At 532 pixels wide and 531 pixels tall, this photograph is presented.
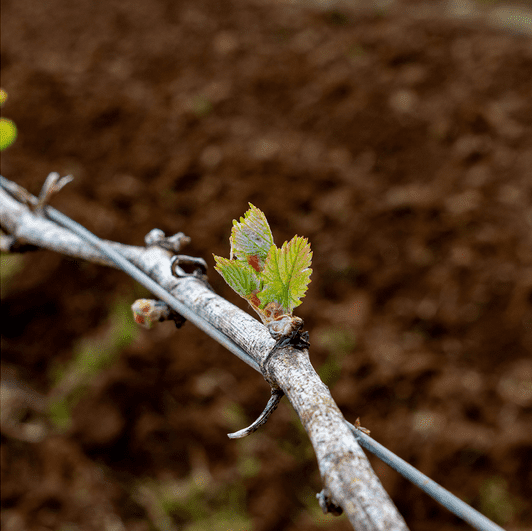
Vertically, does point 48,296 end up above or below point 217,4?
below

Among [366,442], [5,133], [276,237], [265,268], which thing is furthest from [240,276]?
[276,237]

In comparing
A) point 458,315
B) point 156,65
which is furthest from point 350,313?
point 156,65

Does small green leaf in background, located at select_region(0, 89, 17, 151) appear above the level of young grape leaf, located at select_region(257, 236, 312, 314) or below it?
above

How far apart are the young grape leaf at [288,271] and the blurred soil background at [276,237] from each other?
0.90 meters

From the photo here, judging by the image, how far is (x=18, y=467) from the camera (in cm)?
117

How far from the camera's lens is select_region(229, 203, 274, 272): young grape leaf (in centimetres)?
26

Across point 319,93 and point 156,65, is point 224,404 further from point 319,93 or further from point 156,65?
point 156,65

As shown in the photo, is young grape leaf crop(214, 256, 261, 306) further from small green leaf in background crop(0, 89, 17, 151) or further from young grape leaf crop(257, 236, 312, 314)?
small green leaf in background crop(0, 89, 17, 151)

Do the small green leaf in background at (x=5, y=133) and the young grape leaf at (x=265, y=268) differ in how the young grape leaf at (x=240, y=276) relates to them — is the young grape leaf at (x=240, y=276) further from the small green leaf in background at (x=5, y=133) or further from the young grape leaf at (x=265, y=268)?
the small green leaf in background at (x=5, y=133)

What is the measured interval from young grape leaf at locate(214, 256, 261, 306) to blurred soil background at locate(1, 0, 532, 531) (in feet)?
2.93

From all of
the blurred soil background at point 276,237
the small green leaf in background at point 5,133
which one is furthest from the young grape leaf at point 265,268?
the blurred soil background at point 276,237

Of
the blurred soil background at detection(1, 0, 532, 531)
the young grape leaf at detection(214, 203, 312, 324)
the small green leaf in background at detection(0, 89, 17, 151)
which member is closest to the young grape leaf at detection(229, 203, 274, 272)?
the young grape leaf at detection(214, 203, 312, 324)

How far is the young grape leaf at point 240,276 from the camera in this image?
0.26 m

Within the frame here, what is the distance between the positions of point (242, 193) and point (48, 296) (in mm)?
814
